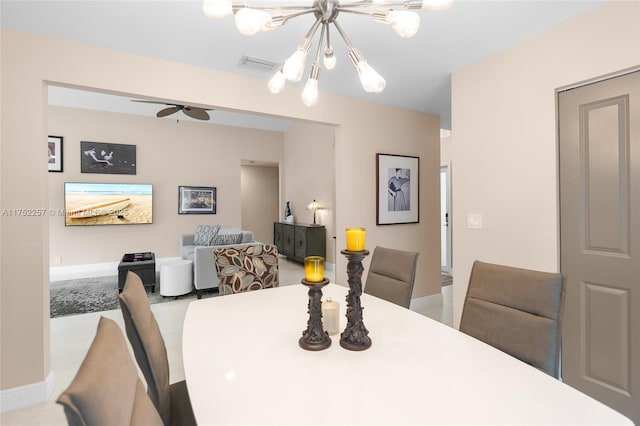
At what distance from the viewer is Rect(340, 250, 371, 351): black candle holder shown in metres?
1.13

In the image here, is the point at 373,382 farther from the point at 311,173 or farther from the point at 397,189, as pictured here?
the point at 311,173

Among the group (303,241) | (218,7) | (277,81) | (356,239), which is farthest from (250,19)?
(303,241)

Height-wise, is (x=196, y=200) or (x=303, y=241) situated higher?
(x=196, y=200)

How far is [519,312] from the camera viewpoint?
1.29 meters

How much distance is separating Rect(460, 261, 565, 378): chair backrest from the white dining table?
0.67 feet

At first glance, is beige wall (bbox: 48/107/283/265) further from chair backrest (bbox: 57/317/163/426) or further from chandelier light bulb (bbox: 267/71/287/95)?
chair backrest (bbox: 57/317/163/426)

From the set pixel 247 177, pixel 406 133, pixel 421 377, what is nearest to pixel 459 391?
pixel 421 377

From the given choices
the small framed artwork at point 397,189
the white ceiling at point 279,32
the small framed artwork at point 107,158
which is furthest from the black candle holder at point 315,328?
the small framed artwork at point 107,158

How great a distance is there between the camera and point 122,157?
593cm

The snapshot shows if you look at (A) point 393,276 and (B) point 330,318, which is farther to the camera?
(A) point 393,276

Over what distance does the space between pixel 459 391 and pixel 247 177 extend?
8.36 metres

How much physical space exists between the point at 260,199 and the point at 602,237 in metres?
7.75

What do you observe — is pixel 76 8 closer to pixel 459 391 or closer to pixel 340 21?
pixel 340 21

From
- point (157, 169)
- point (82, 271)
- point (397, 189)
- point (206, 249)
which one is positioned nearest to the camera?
point (397, 189)
